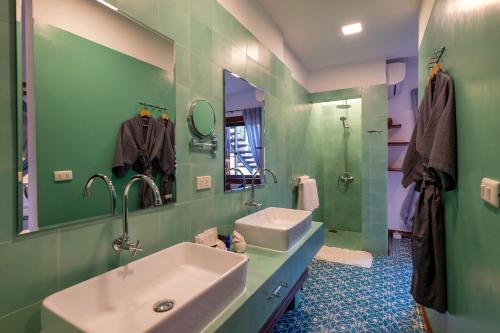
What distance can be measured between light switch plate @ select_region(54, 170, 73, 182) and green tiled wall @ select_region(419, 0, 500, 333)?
1530 mm

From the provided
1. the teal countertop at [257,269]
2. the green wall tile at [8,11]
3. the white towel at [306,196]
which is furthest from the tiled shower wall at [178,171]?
the teal countertop at [257,269]

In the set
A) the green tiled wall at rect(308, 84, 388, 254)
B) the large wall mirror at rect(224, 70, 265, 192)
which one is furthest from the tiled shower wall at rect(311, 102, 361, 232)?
the large wall mirror at rect(224, 70, 265, 192)

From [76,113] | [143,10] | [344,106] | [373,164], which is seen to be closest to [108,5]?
[143,10]

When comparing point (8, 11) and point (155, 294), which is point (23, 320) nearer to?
point (155, 294)

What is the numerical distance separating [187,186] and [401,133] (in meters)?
3.81

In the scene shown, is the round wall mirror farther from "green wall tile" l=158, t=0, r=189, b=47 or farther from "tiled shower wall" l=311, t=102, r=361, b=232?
"tiled shower wall" l=311, t=102, r=361, b=232

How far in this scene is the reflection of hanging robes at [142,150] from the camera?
3.82ft

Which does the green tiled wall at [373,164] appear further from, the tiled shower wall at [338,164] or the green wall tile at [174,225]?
the green wall tile at [174,225]

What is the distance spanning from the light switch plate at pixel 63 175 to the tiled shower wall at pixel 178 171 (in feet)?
0.46

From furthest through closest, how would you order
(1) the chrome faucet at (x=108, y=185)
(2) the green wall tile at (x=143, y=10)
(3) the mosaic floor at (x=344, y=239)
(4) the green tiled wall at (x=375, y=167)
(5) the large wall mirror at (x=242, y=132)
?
(3) the mosaic floor at (x=344, y=239) → (4) the green tiled wall at (x=375, y=167) → (5) the large wall mirror at (x=242, y=132) → (2) the green wall tile at (x=143, y=10) → (1) the chrome faucet at (x=108, y=185)

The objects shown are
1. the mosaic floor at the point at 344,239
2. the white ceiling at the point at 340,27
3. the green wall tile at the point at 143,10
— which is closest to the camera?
the green wall tile at the point at 143,10

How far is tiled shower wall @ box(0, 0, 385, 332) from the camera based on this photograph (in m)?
0.79

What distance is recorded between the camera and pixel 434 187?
1.47m

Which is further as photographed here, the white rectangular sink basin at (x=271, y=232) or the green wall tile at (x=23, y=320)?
the white rectangular sink basin at (x=271, y=232)
